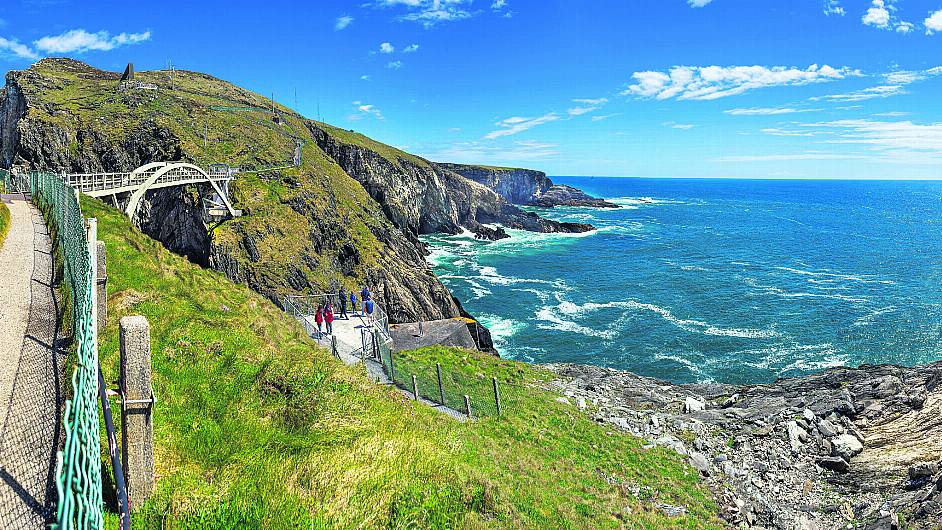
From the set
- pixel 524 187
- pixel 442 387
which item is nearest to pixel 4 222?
pixel 442 387

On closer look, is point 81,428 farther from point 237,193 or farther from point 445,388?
point 237,193

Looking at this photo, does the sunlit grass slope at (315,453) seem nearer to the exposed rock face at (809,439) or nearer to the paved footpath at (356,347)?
the paved footpath at (356,347)

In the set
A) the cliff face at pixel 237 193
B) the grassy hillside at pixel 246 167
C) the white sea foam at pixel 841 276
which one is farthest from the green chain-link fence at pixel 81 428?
the white sea foam at pixel 841 276

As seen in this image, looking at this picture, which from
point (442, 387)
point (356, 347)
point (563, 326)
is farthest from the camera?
point (563, 326)

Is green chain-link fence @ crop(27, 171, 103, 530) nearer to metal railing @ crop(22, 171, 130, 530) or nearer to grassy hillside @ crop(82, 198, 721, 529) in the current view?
metal railing @ crop(22, 171, 130, 530)

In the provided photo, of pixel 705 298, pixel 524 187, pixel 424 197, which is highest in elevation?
pixel 524 187

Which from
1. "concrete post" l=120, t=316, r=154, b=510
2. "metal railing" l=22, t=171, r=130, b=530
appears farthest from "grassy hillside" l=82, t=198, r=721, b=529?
"metal railing" l=22, t=171, r=130, b=530

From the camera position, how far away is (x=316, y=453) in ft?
27.5

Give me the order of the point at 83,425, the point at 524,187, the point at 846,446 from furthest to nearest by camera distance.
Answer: the point at 524,187 → the point at 846,446 → the point at 83,425

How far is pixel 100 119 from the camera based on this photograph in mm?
59125

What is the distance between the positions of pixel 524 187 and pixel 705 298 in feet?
428

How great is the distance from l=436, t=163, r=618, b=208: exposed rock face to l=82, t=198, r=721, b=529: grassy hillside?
149m

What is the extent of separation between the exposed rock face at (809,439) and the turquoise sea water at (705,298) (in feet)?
33.0

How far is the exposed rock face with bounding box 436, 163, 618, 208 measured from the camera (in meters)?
166
